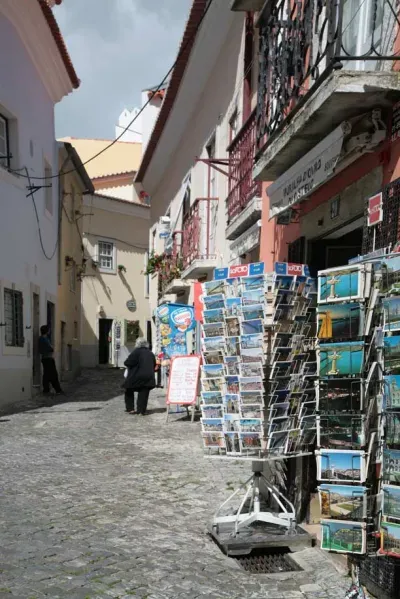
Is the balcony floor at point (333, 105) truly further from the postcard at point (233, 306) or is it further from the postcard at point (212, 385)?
the postcard at point (212, 385)

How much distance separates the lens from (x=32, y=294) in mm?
15789

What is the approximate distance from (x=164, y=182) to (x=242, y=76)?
10.5m

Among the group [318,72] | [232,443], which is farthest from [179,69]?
[232,443]

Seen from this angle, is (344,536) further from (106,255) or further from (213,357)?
(106,255)

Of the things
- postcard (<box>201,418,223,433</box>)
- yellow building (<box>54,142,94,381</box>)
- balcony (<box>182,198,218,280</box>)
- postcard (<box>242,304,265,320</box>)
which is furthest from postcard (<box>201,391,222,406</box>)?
yellow building (<box>54,142,94,381</box>)

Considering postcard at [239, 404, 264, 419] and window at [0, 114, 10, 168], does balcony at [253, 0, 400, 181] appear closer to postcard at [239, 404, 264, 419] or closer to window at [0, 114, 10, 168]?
postcard at [239, 404, 264, 419]

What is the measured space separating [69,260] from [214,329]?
1787cm

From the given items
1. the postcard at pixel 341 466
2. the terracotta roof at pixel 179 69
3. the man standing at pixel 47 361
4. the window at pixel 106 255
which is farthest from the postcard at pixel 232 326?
the window at pixel 106 255

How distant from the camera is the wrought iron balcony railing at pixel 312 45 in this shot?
4.57 meters

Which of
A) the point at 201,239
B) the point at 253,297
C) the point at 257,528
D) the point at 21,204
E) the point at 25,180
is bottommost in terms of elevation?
the point at 257,528

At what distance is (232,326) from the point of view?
5.08 metres

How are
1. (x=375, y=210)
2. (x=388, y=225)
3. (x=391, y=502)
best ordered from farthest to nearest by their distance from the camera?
1. (x=375, y=210)
2. (x=388, y=225)
3. (x=391, y=502)

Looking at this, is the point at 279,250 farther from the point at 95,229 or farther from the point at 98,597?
the point at 95,229

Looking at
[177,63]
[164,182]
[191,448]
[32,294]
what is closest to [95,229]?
[164,182]
